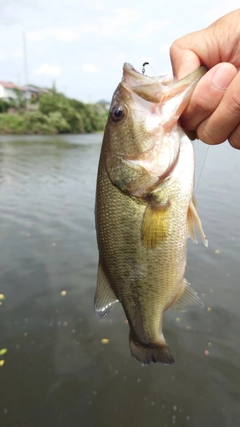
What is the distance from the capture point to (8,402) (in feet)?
12.2

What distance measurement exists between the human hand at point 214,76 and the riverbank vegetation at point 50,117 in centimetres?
4625

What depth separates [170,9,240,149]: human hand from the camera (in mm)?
1767

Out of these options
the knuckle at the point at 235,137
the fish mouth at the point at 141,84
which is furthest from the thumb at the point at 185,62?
the knuckle at the point at 235,137

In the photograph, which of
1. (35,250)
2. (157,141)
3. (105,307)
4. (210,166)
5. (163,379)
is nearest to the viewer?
(157,141)

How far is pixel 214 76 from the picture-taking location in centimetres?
176

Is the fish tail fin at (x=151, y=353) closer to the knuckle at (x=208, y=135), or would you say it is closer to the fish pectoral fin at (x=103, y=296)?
the fish pectoral fin at (x=103, y=296)

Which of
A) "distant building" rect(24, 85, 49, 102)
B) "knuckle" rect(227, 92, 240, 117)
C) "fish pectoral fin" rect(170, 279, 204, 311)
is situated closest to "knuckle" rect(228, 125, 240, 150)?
"knuckle" rect(227, 92, 240, 117)

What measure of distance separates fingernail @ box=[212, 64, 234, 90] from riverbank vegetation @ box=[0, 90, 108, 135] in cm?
4657

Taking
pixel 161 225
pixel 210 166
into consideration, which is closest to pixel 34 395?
pixel 161 225

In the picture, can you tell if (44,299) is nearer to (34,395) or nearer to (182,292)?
(34,395)

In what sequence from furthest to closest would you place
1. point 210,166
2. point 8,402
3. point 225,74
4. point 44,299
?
point 210,166 < point 44,299 < point 8,402 < point 225,74

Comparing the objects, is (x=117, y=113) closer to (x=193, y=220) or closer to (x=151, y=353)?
(x=193, y=220)

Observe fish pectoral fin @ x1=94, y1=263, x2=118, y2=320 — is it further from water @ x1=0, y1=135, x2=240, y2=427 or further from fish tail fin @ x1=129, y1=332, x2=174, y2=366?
water @ x1=0, y1=135, x2=240, y2=427

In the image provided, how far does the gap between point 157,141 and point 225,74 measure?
53 cm
